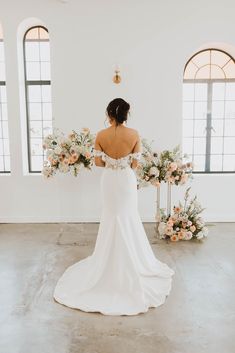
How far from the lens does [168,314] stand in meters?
3.07

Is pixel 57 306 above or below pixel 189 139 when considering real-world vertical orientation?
below

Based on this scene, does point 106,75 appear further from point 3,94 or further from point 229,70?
point 229,70

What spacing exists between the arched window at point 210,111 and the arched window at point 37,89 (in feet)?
8.02

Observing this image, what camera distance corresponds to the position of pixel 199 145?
629 centimetres

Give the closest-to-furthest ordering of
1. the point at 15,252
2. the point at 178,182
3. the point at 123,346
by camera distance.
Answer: the point at 123,346 → the point at 15,252 → the point at 178,182

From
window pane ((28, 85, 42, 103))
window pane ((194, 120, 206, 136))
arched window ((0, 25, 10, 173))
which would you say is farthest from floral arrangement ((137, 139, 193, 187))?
arched window ((0, 25, 10, 173))

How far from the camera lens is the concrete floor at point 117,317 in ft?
8.64

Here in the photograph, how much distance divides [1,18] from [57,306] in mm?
4633

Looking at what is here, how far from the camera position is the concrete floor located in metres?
2.63

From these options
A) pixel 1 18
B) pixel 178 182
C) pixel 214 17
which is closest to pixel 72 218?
pixel 178 182

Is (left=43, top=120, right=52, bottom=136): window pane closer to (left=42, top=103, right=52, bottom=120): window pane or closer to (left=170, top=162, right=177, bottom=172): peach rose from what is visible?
(left=42, top=103, right=52, bottom=120): window pane

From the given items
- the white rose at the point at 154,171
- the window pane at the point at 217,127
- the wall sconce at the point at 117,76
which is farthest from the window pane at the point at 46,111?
the window pane at the point at 217,127

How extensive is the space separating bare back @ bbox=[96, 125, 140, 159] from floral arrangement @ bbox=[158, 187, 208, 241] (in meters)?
1.92

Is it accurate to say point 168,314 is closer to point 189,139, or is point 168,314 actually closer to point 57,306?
point 57,306
